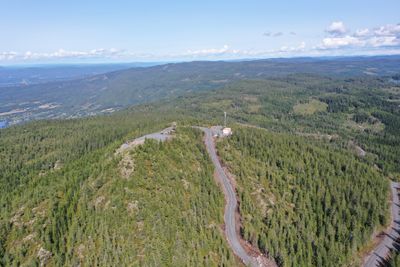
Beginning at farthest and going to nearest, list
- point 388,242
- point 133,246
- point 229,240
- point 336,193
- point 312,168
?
point 312,168, point 336,193, point 388,242, point 229,240, point 133,246

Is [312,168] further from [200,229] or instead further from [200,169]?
[200,229]

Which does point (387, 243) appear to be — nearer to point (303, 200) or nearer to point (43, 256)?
point (303, 200)

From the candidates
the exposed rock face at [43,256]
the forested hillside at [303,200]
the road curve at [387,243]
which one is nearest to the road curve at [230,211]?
the forested hillside at [303,200]

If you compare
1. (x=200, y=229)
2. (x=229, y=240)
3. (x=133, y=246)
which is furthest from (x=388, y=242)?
(x=133, y=246)

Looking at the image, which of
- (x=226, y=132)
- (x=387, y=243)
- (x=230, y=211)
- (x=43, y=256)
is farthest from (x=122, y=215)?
(x=387, y=243)

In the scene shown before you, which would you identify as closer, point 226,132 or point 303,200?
point 303,200

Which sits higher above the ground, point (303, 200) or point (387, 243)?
point (303, 200)

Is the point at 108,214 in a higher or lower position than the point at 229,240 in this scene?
higher
